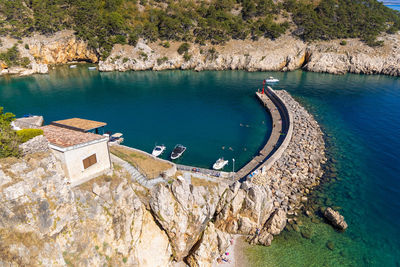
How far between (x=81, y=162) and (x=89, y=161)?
879mm

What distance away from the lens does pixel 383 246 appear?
28484 mm

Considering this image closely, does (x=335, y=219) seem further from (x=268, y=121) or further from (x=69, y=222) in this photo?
(x=268, y=121)

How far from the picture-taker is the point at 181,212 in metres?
26.4

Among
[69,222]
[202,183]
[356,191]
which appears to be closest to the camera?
[69,222]

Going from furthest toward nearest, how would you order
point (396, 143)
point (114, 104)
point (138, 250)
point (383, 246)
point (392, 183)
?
1. point (114, 104)
2. point (396, 143)
3. point (392, 183)
4. point (383, 246)
5. point (138, 250)

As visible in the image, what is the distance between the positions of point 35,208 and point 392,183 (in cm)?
5136

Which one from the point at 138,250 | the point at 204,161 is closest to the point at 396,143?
the point at 204,161

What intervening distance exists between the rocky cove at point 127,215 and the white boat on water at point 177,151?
14.5 m

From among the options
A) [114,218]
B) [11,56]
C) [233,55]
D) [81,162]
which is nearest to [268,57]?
[233,55]

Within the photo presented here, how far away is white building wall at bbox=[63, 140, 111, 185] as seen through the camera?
76.8ft

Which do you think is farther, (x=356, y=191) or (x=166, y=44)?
(x=166, y=44)

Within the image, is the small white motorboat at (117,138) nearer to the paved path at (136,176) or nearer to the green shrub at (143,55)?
the paved path at (136,176)

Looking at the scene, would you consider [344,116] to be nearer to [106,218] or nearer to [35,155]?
[106,218]

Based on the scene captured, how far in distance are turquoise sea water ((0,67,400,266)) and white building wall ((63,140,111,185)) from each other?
64.2ft
